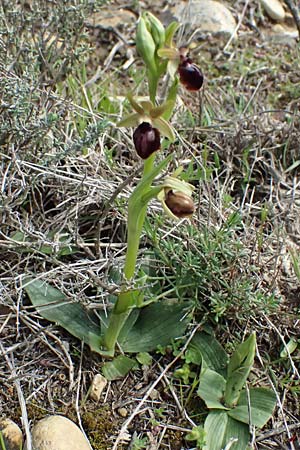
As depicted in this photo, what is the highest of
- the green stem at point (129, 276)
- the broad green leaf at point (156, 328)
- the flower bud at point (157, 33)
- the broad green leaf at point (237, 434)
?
the flower bud at point (157, 33)

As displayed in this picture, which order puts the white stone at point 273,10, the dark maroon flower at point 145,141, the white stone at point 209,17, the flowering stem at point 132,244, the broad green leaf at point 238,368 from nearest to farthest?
the dark maroon flower at point 145,141 < the flowering stem at point 132,244 < the broad green leaf at point 238,368 < the white stone at point 209,17 < the white stone at point 273,10

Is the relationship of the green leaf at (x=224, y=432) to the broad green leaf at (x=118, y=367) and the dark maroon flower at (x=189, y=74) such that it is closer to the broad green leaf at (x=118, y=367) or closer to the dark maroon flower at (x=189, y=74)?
the broad green leaf at (x=118, y=367)

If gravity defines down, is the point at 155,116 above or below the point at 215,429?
above

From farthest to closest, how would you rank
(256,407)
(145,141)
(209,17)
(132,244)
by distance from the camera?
(209,17) → (256,407) → (132,244) → (145,141)

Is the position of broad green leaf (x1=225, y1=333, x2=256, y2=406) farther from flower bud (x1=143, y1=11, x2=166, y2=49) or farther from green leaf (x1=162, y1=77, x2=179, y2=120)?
flower bud (x1=143, y1=11, x2=166, y2=49)

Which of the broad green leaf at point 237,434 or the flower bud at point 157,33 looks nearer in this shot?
the flower bud at point 157,33

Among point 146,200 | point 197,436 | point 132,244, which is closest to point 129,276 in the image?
point 132,244

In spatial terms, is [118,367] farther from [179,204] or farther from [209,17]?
[209,17]

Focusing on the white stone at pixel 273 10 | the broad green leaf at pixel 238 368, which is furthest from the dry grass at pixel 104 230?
the white stone at pixel 273 10
